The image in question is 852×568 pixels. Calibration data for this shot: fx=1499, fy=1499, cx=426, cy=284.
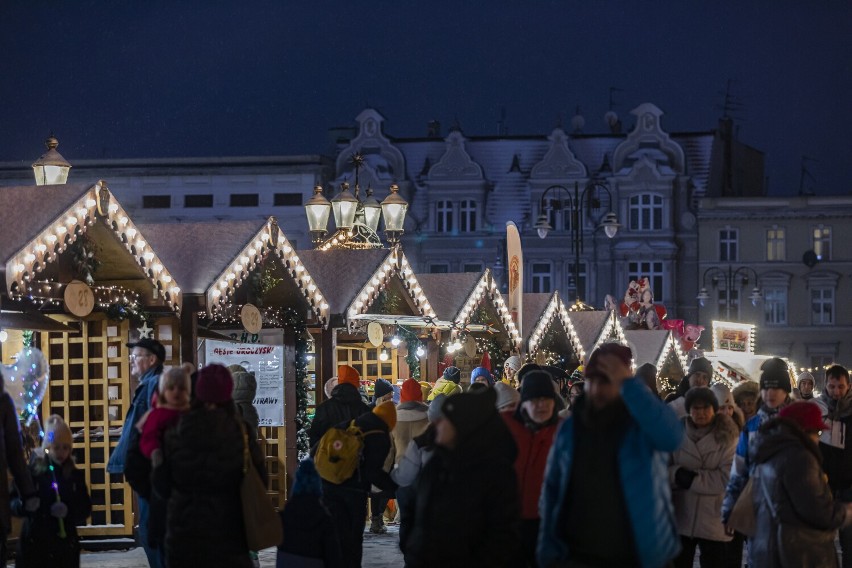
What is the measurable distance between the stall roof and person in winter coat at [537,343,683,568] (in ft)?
25.1

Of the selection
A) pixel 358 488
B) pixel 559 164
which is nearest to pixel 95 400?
pixel 358 488

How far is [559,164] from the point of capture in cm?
5750

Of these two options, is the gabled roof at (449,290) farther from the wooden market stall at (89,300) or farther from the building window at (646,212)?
the building window at (646,212)

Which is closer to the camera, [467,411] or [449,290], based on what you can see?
[467,411]

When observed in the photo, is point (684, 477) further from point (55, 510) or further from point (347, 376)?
point (55, 510)

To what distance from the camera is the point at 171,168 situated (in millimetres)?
58812

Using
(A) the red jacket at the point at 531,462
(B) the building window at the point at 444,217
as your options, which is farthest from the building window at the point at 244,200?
(A) the red jacket at the point at 531,462

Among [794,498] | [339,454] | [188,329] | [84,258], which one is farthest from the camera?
[188,329]

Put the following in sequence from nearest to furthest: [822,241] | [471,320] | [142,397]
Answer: [142,397]
[471,320]
[822,241]

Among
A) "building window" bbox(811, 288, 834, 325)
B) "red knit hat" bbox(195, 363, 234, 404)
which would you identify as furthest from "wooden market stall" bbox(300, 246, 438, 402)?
"building window" bbox(811, 288, 834, 325)

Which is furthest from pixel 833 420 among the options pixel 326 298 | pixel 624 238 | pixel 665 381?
pixel 624 238

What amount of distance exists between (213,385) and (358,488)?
3.05m

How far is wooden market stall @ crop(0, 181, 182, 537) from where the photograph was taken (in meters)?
11.6

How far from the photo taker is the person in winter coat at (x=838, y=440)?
10164mm
